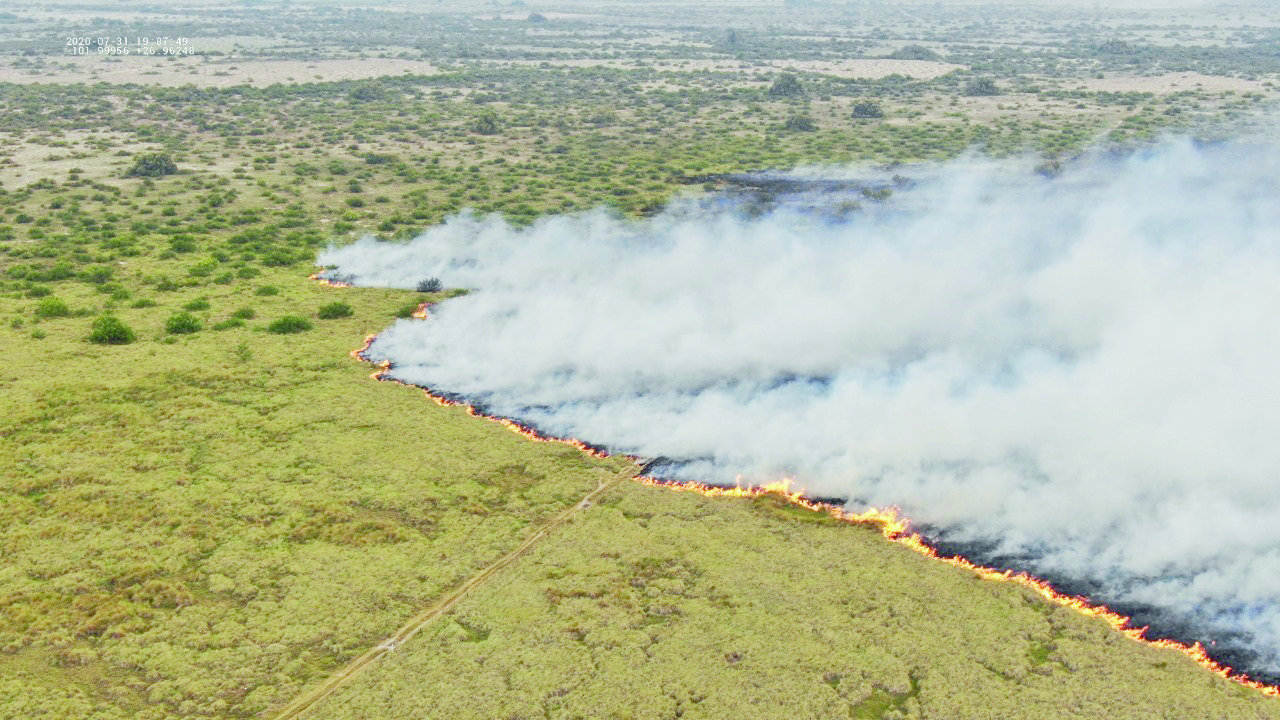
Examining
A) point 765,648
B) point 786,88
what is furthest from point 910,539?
point 786,88

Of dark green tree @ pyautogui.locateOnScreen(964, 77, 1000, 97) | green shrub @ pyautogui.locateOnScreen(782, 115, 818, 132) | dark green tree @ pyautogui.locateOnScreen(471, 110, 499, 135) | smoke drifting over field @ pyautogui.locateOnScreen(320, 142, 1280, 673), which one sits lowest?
smoke drifting over field @ pyautogui.locateOnScreen(320, 142, 1280, 673)

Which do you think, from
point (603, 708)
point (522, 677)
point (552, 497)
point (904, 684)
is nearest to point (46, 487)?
point (552, 497)

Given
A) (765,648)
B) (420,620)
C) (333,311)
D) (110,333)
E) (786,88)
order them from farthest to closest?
(786,88), (333,311), (110,333), (420,620), (765,648)

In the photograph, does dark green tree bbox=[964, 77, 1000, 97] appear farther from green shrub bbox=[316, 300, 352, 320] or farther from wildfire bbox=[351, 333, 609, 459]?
wildfire bbox=[351, 333, 609, 459]

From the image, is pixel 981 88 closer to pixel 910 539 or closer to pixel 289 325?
pixel 289 325

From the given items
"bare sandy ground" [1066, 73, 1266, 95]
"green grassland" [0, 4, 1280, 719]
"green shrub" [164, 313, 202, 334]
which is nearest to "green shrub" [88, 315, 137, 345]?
"green grassland" [0, 4, 1280, 719]

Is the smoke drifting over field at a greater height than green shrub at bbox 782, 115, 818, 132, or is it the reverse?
green shrub at bbox 782, 115, 818, 132
